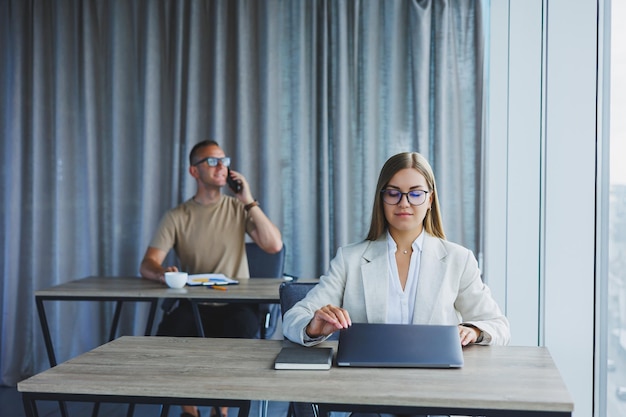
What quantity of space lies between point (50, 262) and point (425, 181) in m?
3.33

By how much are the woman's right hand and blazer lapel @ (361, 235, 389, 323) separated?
260 millimetres

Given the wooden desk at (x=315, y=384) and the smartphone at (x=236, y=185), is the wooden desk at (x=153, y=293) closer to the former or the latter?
the smartphone at (x=236, y=185)

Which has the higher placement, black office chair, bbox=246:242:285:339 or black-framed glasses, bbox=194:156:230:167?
black-framed glasses, bbox=194:156:230:167

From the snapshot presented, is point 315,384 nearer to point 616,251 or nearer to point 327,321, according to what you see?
point 327,321

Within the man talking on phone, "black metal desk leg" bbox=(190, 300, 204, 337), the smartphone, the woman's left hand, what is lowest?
"black metal desk leg" bbox=(190, 300, 204, 337)

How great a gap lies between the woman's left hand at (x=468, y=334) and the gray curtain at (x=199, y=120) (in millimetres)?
2446

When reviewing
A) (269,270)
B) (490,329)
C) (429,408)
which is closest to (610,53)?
(490,329)

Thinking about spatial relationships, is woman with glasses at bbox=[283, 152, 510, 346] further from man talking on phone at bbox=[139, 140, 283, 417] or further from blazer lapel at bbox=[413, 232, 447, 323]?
man talking on phone at bbox=[139, 140, 283, 417]

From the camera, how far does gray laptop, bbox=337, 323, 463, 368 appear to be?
1.81 metres

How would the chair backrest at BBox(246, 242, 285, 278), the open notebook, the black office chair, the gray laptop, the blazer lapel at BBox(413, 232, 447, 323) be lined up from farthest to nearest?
the chair backrest at BBox(246, 242, 285, 278) < the black office chair < the open notebook < the blazer lapel at BBox(413, 232, 447, 323) < the gray laptop

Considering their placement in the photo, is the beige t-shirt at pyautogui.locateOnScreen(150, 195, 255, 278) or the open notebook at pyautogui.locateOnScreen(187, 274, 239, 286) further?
the beige t-shirt at pyautogui.locateOnScreen(150, 195, 255, 278)

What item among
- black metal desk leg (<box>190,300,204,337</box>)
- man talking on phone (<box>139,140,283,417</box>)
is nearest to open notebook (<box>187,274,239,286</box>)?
black metal desk leg (<box>190,300,204,337</box>)

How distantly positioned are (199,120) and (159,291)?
172 cm

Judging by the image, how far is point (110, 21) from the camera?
4754 millimetres
